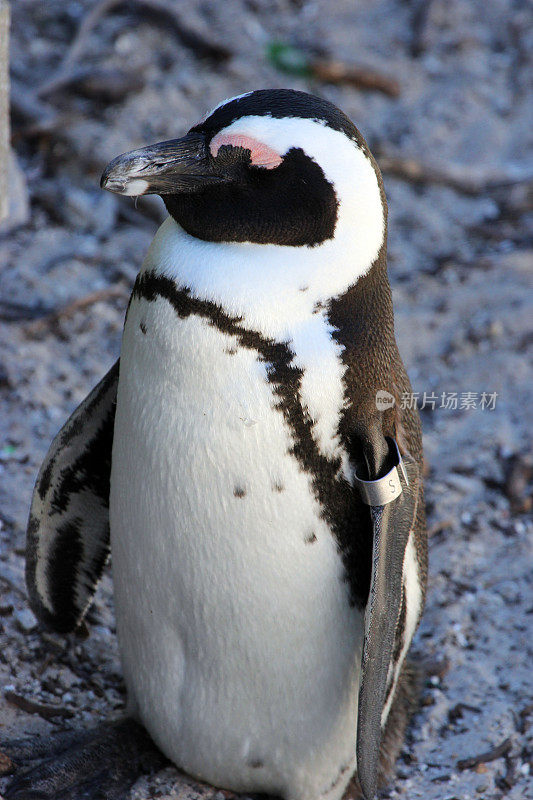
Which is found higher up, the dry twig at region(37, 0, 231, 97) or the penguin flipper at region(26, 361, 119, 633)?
the dry twig at region(37, 0, 231, 97)

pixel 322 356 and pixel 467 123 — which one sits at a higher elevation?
pixel 322 356

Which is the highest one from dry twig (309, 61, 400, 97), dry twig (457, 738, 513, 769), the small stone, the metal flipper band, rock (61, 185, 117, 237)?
the metal flipper band

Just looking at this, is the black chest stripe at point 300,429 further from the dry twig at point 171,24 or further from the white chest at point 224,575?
the dry twig at point 171,24

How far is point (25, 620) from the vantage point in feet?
7.59

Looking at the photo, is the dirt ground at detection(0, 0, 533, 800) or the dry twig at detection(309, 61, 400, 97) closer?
the dirt ground at detection(0, 0, 533, 800)

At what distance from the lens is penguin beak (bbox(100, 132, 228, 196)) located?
1.60m

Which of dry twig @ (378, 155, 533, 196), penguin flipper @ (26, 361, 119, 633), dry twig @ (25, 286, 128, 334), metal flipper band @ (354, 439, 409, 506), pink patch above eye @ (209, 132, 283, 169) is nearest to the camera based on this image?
pink patch above eye @ (209, 132, 283, 169)

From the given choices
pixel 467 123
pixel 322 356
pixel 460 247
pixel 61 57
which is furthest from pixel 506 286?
pixel 322 356

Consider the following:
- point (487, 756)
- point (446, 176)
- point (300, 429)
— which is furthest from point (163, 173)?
point (446, 176)

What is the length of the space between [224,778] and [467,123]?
403cm

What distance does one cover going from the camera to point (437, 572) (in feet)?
9.78

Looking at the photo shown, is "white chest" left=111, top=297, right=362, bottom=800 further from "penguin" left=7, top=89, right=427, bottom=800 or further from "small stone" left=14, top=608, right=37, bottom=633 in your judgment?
"small stone" left=14, top=608, right=37, bottom=633

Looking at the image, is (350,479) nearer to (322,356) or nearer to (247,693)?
(322,356)

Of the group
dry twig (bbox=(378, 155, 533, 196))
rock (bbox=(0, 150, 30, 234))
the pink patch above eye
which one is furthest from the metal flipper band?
dry twig (bbox=(378, 155, 533, 196))
